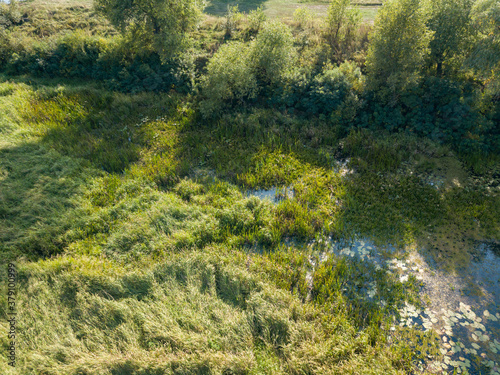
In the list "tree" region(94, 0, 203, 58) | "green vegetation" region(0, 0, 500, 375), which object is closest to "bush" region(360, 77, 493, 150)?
"green vegetation" region(0, 0, 500, 375)

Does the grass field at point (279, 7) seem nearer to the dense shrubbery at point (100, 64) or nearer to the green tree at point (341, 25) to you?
the green tree at point (341, 25)

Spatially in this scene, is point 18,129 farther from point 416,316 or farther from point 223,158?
point 416,316

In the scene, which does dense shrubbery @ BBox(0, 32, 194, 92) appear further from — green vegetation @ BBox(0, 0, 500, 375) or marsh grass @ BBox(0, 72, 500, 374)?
marsh grass @ BBox(0, 72, 500, 374)

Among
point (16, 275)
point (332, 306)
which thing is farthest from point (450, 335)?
point (16, 275)

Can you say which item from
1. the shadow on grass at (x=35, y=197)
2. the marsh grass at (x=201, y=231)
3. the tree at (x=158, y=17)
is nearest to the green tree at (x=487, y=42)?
the marsh grass at (x=201, y=231)

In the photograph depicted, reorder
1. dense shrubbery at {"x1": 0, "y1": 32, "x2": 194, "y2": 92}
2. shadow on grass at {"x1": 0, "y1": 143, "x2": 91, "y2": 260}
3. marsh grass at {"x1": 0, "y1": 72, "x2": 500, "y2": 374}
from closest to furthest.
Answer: marsh grass at {"x1": 0, "y1": 72, "x2": 500, "y2": 374} → shadow on grass at {"x1": 0, "y1": 143, "x2": 91, "y2": 260} → dense shrubbery at {"x1": 0, "y1": 32, "x2": 194, "y2": 92}

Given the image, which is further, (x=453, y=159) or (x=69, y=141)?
(x=69, y=141)
